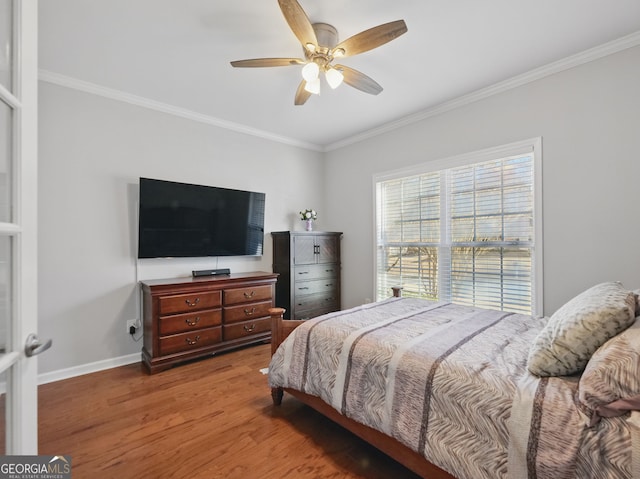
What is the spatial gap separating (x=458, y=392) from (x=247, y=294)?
2.48m

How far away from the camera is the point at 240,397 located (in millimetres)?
2346

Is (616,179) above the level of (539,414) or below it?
above

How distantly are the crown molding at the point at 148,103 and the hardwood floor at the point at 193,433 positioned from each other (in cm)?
262

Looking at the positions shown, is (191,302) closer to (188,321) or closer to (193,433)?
(188,321)

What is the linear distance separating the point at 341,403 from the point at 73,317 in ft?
8.52

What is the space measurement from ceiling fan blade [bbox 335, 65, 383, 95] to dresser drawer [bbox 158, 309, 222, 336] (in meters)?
2.48

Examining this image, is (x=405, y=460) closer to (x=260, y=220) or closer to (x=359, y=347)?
(x=359, y=347)

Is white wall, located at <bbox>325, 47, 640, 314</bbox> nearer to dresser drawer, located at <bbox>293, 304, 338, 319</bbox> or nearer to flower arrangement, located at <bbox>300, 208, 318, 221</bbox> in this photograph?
flower arrangement, located at <bbox>300, 208, 318, 221</bbox>

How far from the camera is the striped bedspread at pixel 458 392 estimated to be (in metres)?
1.01

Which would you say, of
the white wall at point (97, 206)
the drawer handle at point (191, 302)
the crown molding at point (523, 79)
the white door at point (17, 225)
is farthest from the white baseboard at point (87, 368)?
the crown molding at point (523, 79)

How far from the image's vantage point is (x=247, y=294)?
3.33m

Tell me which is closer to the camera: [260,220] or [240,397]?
[240,397]

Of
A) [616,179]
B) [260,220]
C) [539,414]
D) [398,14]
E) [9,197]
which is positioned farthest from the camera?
[260,220]

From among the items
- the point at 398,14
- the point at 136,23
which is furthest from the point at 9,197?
the point at 398,14
